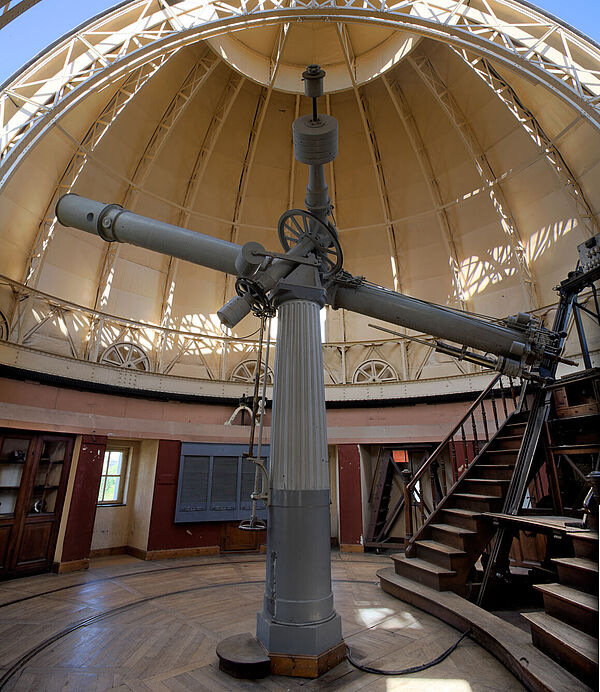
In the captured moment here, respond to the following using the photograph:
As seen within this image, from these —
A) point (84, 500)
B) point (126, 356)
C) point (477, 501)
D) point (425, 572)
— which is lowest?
point (425, 572)

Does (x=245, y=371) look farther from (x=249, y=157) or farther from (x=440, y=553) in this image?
(x=440, y=553)

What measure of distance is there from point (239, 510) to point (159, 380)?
13.1 feet

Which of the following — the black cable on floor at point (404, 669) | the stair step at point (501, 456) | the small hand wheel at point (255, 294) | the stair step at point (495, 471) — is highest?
the small hand wheel at point (255, 294)

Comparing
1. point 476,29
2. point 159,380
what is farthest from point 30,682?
point 476,29

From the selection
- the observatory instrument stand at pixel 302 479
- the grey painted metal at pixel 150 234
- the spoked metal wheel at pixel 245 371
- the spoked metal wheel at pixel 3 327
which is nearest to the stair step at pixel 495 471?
the observatory instrument stand at pixel 302 479

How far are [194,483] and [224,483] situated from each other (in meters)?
0.72

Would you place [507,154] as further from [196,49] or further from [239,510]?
[239,510]

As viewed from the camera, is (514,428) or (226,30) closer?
(514,428)

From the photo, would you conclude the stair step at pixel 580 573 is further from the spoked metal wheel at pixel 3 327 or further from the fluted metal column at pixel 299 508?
the spoked metal wheel at pixel 3 327

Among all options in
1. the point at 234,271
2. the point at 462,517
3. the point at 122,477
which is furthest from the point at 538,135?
Result: the point at 122,477

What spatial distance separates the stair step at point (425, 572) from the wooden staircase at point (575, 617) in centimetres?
165

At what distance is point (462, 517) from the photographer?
5609 millimetres

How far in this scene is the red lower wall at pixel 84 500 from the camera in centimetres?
766

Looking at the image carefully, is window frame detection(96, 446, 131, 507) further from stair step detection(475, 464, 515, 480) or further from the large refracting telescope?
stair step detection(475, 464, 515, 480)
